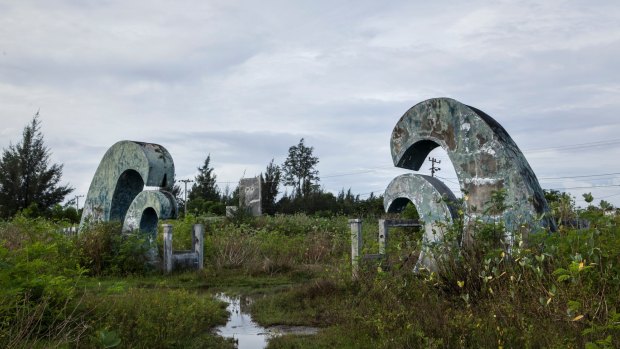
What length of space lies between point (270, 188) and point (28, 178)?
14.4m

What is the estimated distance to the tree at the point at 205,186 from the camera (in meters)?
39.8

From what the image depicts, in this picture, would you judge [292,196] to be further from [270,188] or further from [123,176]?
[123,176]

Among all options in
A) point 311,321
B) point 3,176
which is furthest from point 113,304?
point 3,176

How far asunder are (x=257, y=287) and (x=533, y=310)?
6468mm

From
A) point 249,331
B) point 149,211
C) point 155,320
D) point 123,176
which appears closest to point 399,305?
point 249,331

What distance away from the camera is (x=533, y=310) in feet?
17.9

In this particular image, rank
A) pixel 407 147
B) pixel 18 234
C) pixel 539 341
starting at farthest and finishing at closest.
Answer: pixel 18 234, pixel 407 147, pixel 539 341

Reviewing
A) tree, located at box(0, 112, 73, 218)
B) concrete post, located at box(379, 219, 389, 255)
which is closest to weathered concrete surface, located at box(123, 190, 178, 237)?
concrete post, located at box(379, 219, 389, 255)

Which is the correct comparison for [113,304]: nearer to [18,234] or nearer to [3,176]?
[18,234]

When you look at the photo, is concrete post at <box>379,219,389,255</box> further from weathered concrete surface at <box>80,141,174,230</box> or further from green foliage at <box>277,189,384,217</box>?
green foliage at <box>277,189,384,217</box>

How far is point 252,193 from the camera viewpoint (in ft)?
110

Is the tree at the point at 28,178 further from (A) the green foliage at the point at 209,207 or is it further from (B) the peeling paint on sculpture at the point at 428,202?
(B) the peeling paint on sculpture at the point at 428,202

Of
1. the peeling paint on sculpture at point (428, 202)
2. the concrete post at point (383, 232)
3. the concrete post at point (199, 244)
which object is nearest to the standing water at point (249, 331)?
the peeling paint on sculpture at point (428, 202)

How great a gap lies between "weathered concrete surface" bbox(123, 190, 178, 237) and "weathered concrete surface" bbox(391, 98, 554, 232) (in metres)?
5.55
